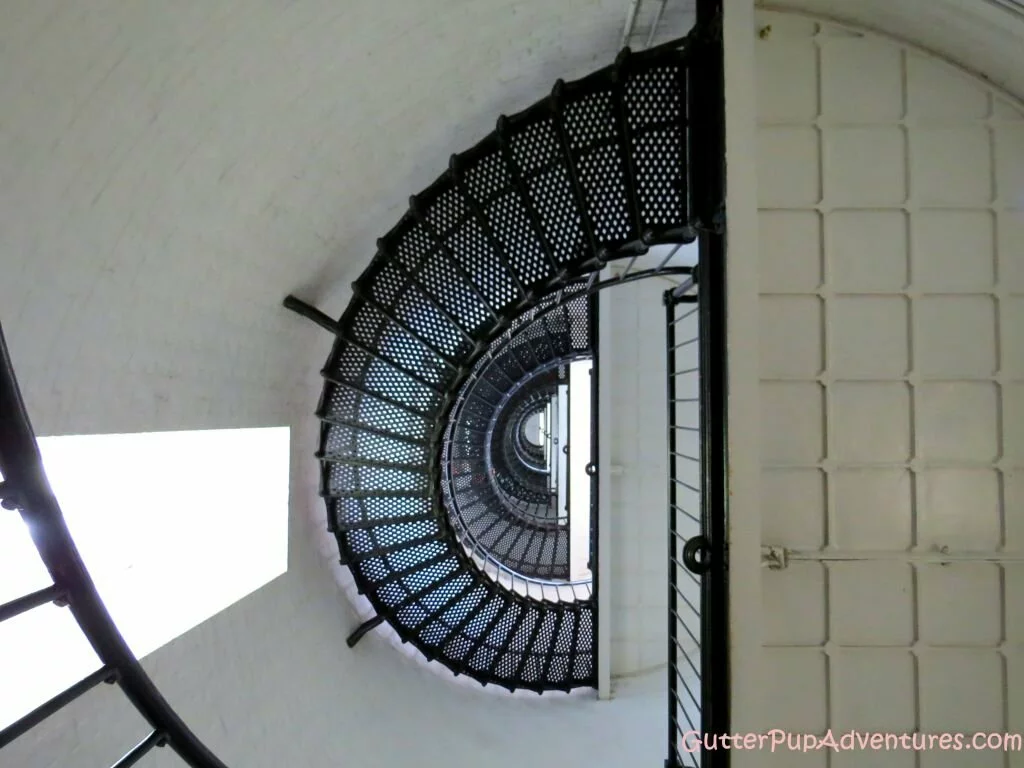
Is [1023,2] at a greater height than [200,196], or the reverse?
[1023,2]

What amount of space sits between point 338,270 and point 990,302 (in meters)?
3.04

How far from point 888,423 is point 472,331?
1.87 meters

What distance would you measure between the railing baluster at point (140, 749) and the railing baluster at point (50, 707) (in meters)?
0.15

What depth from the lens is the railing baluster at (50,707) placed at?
97cm

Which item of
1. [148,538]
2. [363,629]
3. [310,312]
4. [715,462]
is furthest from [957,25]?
[363,629]

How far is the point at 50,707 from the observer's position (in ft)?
3.48

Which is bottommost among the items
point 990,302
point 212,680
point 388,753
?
point 388,753

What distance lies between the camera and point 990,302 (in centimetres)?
212

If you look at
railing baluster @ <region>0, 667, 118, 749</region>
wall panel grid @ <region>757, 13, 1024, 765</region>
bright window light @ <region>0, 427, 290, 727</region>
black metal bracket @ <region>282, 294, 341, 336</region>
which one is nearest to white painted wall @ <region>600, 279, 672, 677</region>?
black metal bracket @ <region>282, 294, 341, 336</region>

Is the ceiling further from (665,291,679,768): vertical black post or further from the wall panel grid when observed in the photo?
(665,291,679,768): vertical black post

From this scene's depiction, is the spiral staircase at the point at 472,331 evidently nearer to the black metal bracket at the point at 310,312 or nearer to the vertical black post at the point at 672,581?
the black metal bracket at the point at 310,312

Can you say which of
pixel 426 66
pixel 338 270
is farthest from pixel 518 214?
pixel 338 270

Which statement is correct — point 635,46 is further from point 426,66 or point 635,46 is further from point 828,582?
point 828,582

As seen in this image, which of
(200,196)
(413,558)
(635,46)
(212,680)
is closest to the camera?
(200,196)
